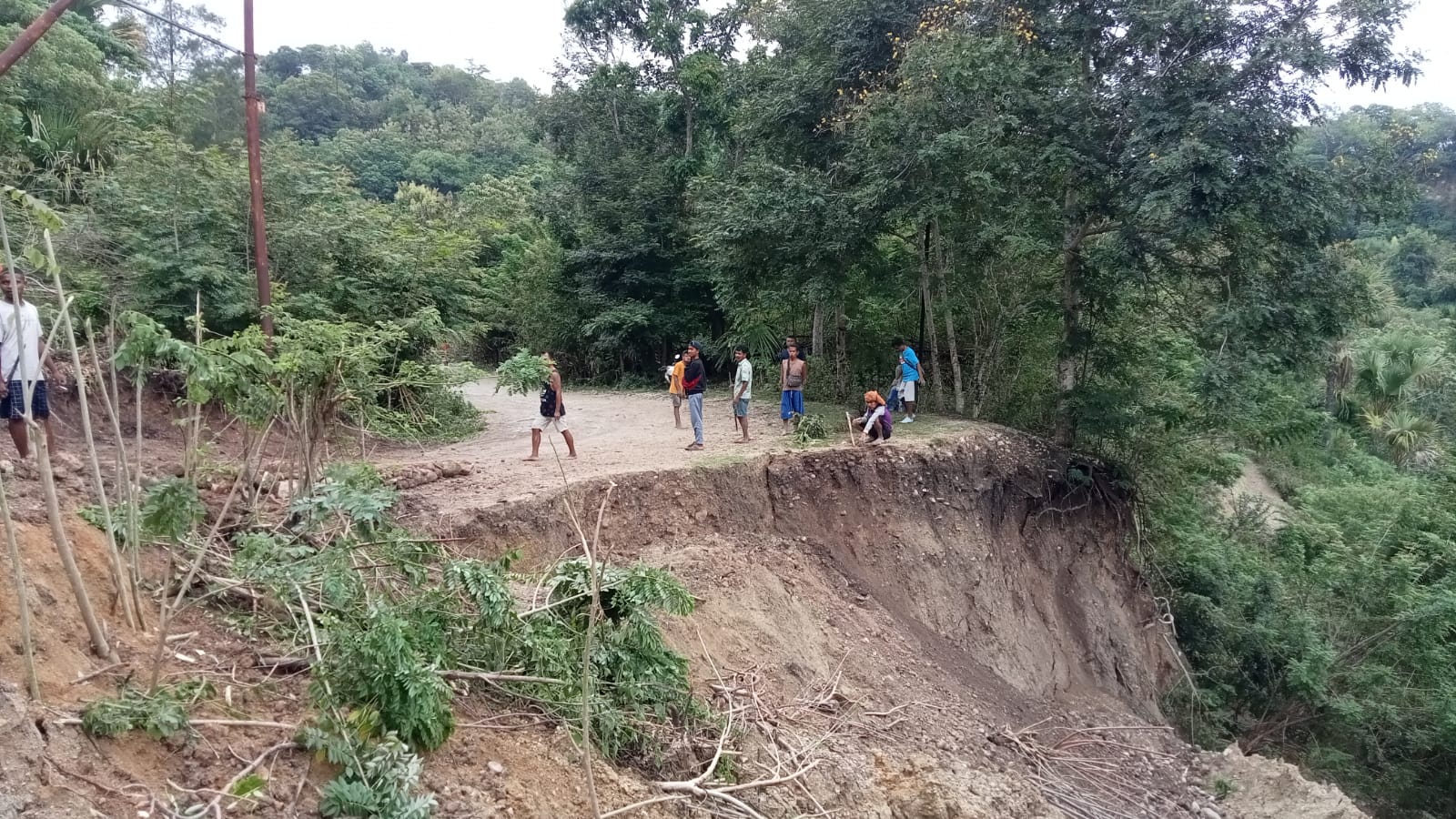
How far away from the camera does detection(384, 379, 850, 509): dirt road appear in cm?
916

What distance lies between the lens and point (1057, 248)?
12875 millimetres

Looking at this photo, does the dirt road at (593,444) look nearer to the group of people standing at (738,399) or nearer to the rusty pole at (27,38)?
the group of people standing at (738,399)

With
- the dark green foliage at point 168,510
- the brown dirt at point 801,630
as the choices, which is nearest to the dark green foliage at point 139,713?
the brown dirt at point 801,630

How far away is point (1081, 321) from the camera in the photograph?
561 inches

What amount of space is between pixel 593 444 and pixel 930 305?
6.51 metres

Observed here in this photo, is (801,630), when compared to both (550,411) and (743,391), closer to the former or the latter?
(550,411)

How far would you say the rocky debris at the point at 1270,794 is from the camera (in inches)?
362

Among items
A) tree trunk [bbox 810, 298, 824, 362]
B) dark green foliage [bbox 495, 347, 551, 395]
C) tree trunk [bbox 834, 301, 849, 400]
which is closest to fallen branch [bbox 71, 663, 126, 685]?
dark green foliage [bbox 495, 347, 551, 395]

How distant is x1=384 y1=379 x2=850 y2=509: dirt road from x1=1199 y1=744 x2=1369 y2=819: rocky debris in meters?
5.86

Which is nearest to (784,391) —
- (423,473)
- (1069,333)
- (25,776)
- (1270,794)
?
(1069,333)

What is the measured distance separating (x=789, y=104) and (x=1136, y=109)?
542 centimetres

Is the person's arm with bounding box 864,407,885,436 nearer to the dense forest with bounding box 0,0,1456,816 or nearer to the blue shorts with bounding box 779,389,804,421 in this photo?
the blue shorts with bounding box 779,389,804,421

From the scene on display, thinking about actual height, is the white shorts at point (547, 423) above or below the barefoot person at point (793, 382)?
below

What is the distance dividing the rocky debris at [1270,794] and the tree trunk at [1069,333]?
5300 millimetres
